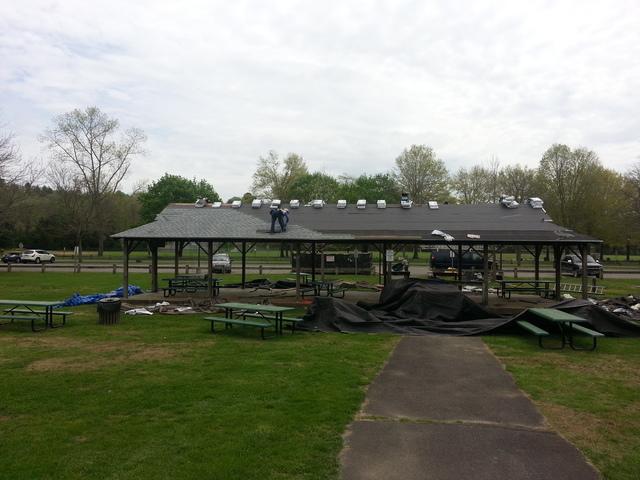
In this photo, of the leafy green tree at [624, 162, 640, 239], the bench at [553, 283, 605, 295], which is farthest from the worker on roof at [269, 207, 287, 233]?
the leafy green tree at [624, 162, 640, 239]

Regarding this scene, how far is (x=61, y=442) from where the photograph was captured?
5008mm

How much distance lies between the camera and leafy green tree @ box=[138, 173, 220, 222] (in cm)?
5672

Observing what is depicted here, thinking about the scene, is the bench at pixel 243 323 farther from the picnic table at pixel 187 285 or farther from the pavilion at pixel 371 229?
the picnic table at pixel 187 285

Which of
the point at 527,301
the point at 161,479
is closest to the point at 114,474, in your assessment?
the point at 161,479

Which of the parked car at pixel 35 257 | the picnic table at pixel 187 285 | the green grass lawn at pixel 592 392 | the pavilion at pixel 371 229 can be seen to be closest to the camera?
the green grass lawn at pixel 592 392

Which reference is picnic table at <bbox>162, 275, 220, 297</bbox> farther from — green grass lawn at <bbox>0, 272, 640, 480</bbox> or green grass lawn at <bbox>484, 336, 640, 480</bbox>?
green grass lawn at <bbox>484, 336, 640, 480</bbox>

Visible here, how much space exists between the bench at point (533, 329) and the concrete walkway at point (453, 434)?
95.9 inches

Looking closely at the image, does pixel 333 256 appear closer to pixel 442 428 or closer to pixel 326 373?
pixel 326 373

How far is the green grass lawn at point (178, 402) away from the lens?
455 cm

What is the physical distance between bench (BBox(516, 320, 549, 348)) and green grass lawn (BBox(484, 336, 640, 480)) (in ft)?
0.89

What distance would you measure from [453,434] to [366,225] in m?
14.3

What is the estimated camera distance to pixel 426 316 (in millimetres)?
13164

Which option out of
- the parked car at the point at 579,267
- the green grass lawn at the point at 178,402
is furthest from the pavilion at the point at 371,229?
the parked car at the point at 579,267

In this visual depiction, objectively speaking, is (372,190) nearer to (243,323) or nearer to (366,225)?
(366,225)
